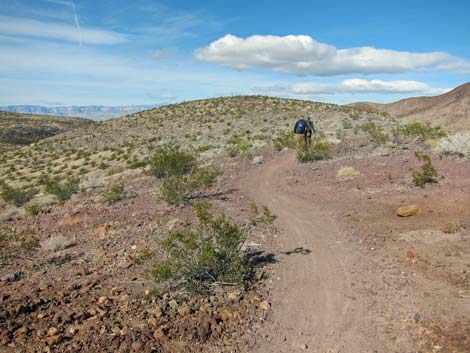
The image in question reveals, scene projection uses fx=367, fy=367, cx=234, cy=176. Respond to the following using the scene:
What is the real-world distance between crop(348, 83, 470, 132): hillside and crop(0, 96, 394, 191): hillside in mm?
13279

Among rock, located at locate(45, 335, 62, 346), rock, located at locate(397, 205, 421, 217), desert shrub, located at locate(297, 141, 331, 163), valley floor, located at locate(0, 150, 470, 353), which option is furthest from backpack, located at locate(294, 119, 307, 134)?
rock, located at locate(45, 335, 62, 346)

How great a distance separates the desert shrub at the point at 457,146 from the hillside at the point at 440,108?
2239 centimetres

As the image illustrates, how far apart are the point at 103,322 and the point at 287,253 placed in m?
4.02

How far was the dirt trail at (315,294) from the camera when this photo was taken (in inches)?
206

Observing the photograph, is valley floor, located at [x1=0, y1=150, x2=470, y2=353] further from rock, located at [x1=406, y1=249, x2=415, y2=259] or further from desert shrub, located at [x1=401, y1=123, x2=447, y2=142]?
desert shrub, located at [x1=401, y1=123, x2=447, y2=142]

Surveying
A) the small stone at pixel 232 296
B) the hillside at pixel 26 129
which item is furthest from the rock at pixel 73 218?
the hillside at pixel 26 129

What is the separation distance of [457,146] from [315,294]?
1235 centimetres

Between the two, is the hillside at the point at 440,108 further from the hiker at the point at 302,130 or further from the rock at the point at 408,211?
the rock at the point at 408,211

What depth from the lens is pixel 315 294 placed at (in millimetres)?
6375

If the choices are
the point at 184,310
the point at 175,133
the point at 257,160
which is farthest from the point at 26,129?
the point at 184,310

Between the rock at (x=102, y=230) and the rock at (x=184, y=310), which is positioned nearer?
the rock at (x=184, y=310)

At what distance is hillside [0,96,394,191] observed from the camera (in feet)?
89.6

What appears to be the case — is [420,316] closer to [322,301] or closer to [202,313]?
[322,301]

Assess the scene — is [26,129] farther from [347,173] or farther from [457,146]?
[457,146]
